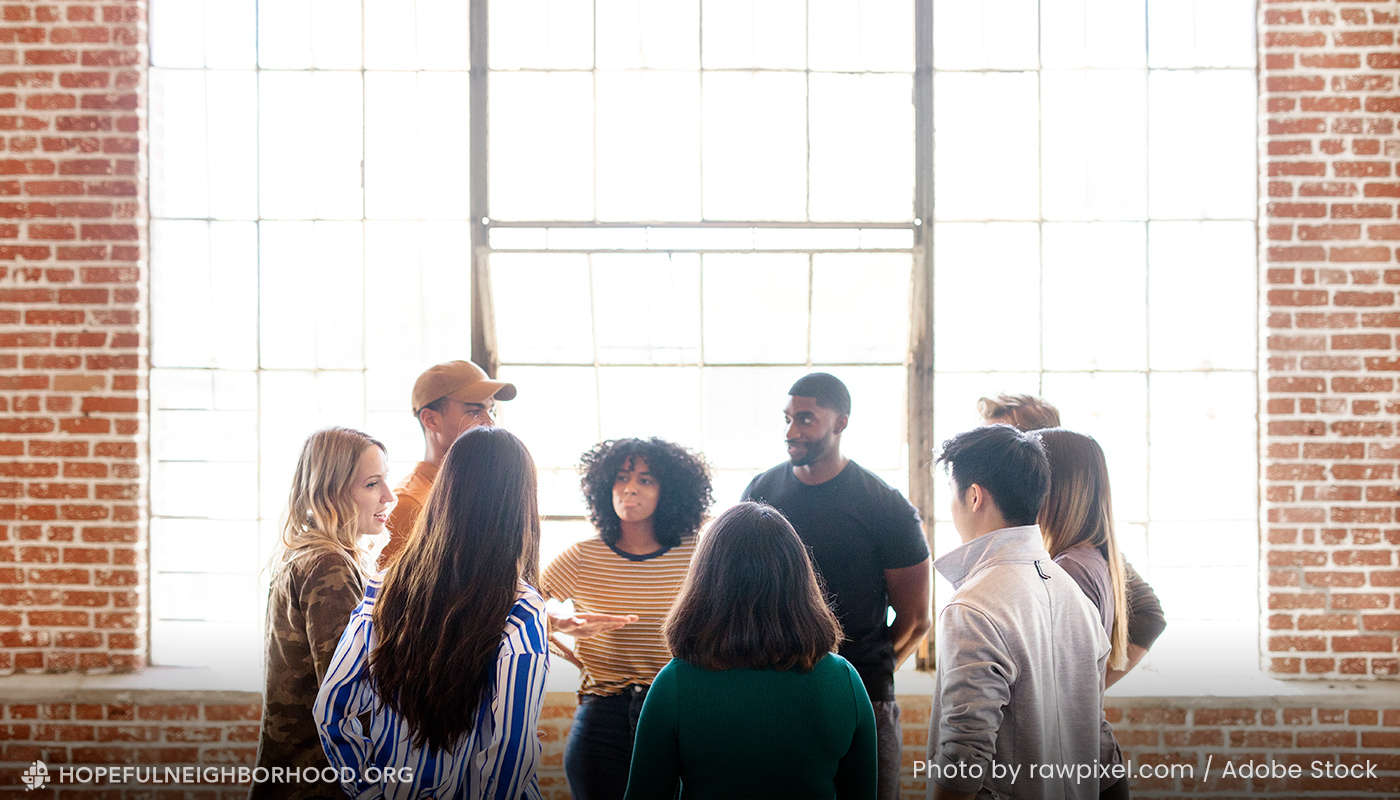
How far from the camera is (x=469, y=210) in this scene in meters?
3.30

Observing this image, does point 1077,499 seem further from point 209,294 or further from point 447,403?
point 209,294

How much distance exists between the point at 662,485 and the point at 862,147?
1660mm

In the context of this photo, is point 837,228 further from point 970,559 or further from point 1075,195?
point 970,559

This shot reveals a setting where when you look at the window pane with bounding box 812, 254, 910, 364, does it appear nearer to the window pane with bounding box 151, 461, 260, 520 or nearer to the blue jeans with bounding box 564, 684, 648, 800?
the blue jeans with bounding box 564, 684, 648, 800

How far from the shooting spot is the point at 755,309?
10.8 ft

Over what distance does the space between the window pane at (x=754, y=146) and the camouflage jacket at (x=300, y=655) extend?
6.60 ft

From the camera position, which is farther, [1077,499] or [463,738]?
[1077,499]

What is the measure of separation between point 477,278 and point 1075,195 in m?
2.32

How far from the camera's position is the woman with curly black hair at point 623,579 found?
2242mm

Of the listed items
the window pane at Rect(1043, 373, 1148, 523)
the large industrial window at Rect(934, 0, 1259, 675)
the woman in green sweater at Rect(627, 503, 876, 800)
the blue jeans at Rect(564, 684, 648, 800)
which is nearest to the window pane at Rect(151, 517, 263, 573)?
the blue jeans at Rect(564, 684, 648, 800)

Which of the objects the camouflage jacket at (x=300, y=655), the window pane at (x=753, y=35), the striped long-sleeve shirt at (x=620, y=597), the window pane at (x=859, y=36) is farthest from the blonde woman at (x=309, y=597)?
the window pane at (x=859, y=36)

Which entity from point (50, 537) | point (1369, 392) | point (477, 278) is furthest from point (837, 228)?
point (50, 537)


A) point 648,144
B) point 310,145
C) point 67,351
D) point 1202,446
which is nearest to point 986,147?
point 648,144

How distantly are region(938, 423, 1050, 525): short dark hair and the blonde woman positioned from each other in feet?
4.35
